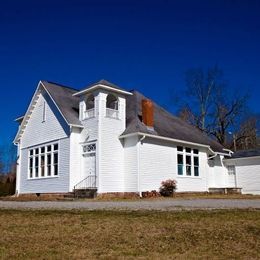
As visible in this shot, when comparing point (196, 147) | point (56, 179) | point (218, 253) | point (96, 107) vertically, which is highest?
point (96, 107)

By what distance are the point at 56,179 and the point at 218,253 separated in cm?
1956

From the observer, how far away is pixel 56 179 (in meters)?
24.1

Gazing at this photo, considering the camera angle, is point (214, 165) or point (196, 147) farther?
point (214, 165)

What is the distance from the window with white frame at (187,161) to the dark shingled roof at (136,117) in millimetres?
792

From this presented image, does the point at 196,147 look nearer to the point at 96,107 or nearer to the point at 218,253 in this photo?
the point at 96,107

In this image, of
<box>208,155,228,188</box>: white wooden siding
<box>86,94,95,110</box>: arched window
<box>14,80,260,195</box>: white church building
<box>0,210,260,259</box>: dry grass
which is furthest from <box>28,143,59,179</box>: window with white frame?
<box>0,210,260,259</box>: dry grass

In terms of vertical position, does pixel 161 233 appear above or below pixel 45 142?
below

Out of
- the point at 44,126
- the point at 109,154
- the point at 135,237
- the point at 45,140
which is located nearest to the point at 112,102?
the point at 109,154

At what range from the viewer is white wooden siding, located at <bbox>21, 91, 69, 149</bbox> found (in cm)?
2465

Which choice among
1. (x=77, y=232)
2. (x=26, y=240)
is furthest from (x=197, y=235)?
(x=26, y=240)

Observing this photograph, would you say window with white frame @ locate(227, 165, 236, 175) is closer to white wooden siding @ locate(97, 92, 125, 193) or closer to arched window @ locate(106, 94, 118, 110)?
white wooden siding @ locate(97, 92, 125, 193)

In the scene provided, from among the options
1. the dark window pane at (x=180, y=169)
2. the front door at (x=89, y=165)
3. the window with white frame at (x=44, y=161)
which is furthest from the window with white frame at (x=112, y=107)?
the dark window pane at (x=180, y=169)

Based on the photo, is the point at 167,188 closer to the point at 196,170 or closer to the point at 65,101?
the point at 196,170

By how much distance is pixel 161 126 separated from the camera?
1012 inches
